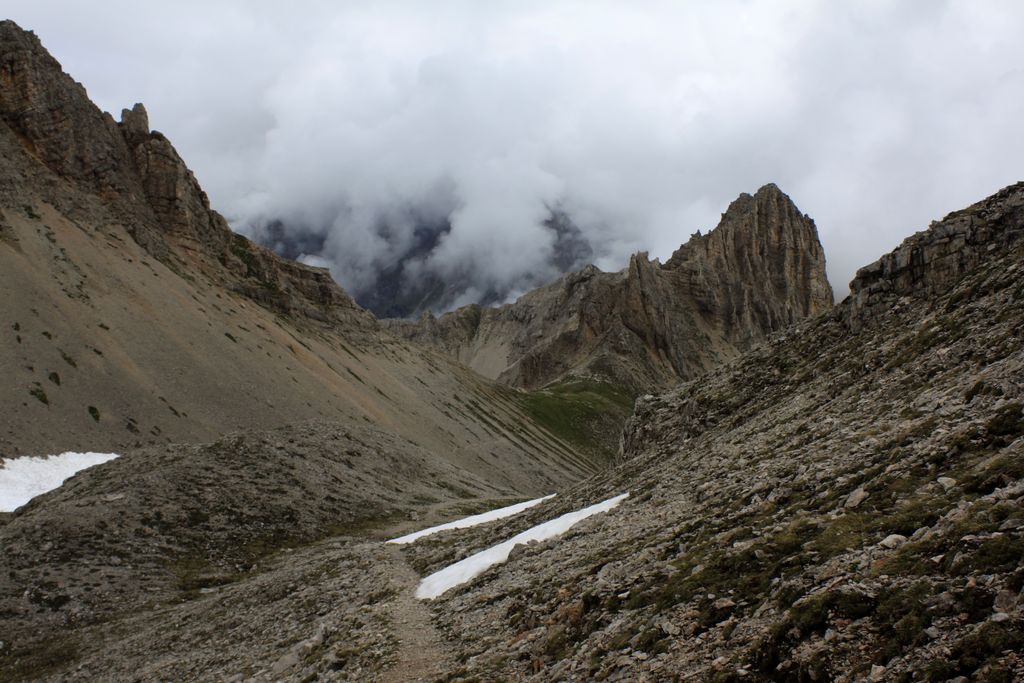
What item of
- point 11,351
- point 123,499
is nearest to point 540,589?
point 123,499

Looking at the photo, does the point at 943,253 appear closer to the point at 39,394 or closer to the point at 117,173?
the point at 39,394

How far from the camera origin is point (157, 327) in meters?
101

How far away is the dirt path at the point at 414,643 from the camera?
1786 cm

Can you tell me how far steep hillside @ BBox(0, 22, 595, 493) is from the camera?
8025cm

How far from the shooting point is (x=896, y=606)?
9.98 m

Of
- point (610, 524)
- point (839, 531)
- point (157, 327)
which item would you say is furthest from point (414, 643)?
point (157, 327)

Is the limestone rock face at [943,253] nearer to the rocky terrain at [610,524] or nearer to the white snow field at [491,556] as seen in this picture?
the rocky terrain at [610,524]

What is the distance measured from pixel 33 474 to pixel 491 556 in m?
52.6

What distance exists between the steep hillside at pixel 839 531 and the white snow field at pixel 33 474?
40897 mm

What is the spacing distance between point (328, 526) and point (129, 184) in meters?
111

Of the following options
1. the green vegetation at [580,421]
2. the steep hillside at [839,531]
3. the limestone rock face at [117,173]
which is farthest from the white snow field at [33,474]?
the green vegetation at [580,421]

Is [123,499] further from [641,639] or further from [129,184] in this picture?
[129,184]

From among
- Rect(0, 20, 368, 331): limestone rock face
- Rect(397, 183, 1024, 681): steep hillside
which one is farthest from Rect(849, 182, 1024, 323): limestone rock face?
Rect(0, 20, 368, 331): limestone rock face

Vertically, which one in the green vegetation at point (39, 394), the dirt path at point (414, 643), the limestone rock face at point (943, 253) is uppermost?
the green vegetation at point (39, 394)
